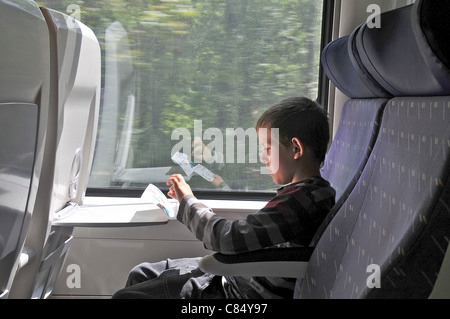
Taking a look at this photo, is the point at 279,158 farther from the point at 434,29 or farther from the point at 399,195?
the point at 434,29

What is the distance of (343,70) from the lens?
5.58 ft

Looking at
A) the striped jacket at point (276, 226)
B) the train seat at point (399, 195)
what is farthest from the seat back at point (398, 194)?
the striped jacket at point (276, 226)

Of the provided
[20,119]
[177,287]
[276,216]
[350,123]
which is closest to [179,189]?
[177,287]

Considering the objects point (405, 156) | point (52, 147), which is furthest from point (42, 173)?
point (405, 156)

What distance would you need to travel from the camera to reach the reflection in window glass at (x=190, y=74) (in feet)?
7.96

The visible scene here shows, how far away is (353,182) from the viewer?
1.48 meters

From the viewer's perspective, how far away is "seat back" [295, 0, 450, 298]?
2.93ft

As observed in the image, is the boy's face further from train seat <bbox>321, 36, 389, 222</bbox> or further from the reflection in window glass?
the reflection in window glass

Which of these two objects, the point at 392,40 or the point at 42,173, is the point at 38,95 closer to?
the point at 42,173

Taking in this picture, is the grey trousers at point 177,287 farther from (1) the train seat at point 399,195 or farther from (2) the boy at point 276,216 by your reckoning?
(1) the train seat at point 399,195

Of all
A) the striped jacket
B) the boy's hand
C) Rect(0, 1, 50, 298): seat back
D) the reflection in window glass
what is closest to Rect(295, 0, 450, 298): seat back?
the striped jacket

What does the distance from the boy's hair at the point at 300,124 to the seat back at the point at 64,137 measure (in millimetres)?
586

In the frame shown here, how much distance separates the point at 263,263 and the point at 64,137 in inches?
26.7
